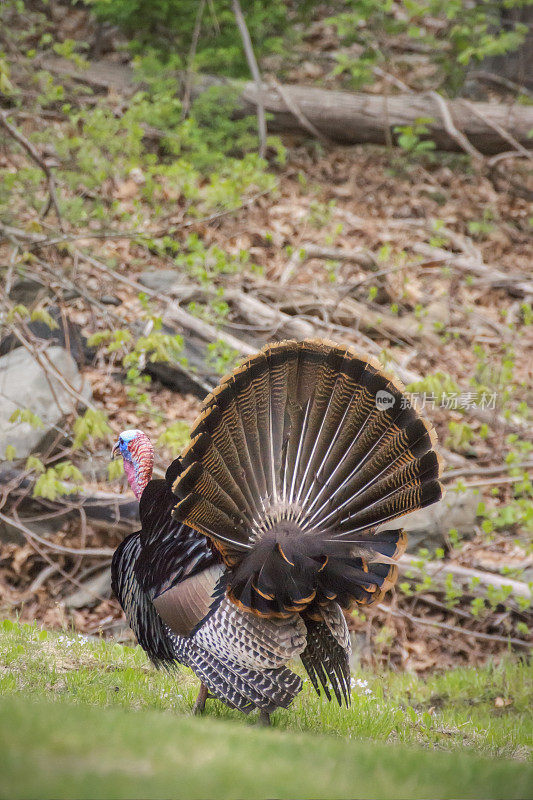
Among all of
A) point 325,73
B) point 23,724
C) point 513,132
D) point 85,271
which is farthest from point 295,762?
point 325,73

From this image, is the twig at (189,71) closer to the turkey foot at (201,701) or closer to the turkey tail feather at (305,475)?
the turkey tail feather at (305,475)

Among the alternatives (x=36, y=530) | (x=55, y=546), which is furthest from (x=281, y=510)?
(x=36, y=530)

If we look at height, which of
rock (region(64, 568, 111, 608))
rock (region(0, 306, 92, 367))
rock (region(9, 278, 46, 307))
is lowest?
rock (region(64, 568, 111, 608))

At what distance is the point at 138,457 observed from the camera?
5145 millimetres

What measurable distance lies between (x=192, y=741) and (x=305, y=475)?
175 centimetres

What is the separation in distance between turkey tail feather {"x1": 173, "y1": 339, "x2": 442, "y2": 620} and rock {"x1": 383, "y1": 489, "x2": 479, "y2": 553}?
3.82 m

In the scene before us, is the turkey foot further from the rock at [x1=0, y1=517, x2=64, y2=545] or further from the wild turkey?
the rock at [x1=0, y1=517, x2=64, y2=545]

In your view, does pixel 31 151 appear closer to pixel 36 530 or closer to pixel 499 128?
pixel 36 530

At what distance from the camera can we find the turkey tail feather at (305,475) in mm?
4164

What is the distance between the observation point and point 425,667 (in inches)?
303

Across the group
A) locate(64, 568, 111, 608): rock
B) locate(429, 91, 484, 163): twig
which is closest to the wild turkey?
locate(64, 568, 111, 608): rock

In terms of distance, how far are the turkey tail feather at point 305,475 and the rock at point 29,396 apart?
11.9 ft

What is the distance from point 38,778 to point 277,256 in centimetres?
920

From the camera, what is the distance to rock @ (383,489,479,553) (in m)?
8.16
